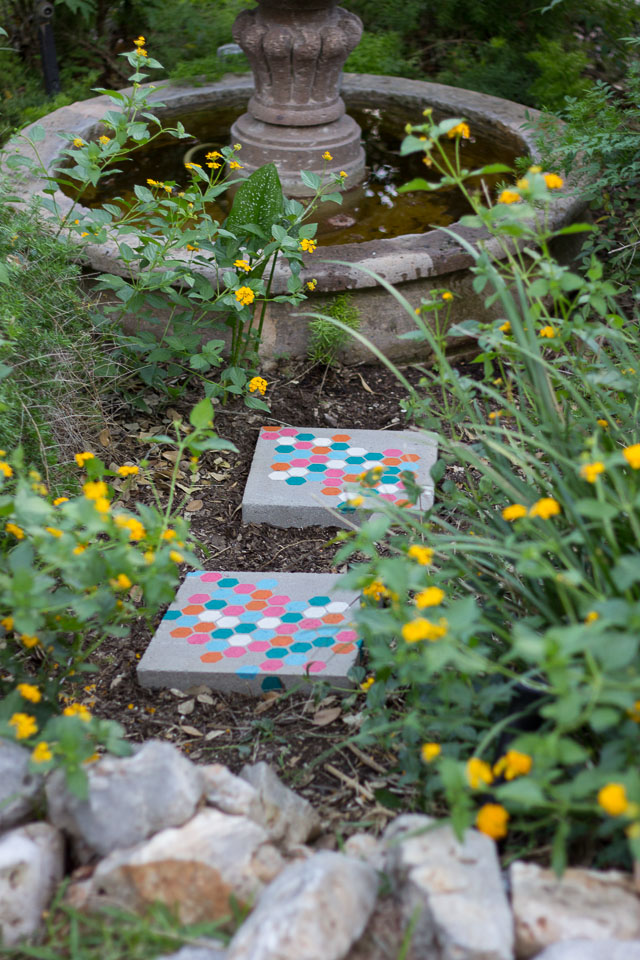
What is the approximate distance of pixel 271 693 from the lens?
214 cm

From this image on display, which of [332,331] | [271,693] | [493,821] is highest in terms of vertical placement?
[493,821]

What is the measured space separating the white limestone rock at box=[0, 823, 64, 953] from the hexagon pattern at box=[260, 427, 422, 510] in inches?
55.5

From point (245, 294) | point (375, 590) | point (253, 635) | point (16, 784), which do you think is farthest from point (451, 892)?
point (245, 294)

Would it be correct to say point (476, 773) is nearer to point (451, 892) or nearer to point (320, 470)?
point (451, 892)

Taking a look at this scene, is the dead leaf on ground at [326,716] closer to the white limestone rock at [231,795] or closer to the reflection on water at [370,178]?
the white limestone rock at [231,795]

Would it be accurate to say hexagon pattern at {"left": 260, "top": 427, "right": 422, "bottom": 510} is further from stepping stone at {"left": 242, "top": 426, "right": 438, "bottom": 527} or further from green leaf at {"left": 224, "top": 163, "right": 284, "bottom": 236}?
green leaf at {"left": 224, "top": 163, "right": 284, "bottom": 236}

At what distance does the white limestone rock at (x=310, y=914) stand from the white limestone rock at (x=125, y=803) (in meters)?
0.21

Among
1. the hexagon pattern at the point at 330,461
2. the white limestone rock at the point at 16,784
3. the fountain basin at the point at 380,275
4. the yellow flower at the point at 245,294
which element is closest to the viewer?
the white limestone rock at the point at 16,784

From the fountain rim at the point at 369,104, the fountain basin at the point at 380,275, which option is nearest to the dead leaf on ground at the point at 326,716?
the fountain rim at the point at 369,104

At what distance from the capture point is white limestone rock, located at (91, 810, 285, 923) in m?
1.38

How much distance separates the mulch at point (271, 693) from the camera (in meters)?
1.92

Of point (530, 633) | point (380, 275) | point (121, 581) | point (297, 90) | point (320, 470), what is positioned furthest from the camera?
point (297, 90)

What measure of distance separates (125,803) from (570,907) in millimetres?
687

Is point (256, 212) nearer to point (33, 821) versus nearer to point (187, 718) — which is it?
point (187, 718)
